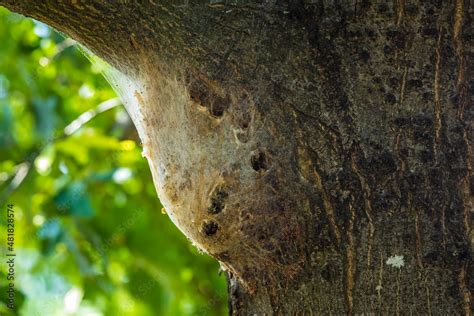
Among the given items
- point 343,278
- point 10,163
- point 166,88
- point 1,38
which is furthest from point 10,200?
point 343,278

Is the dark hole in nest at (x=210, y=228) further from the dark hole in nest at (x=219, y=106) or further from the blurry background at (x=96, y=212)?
the blurry background at (x=96, y=212)

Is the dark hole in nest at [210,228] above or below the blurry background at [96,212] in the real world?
above

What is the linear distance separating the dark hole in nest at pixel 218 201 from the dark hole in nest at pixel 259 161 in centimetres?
7

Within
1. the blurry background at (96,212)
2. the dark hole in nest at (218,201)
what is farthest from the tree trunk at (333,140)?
the blurry background at (96,212)

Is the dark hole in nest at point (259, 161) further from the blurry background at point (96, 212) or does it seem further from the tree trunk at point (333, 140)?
the blurry background at point (96, 212)

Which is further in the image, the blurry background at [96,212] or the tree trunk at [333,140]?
the blurry background at [96,212]

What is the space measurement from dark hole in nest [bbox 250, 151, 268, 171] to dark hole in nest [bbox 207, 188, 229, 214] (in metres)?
0.07

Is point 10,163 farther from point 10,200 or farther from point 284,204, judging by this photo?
point 284,204

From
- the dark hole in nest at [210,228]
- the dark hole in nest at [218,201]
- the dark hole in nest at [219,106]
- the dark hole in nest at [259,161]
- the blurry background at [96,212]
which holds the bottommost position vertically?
the blurry background at [96,212]

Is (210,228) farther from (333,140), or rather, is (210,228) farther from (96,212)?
(96,212)

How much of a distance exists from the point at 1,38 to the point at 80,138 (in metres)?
0.83

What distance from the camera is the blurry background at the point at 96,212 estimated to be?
3016 millimetres

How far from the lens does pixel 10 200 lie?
9.99 ft

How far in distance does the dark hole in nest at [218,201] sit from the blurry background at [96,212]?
5.82 ft
